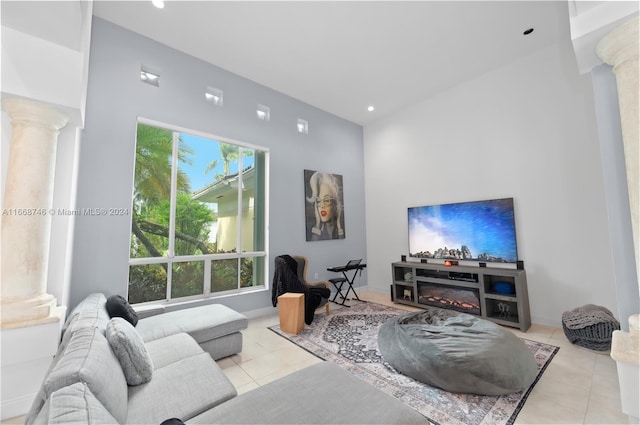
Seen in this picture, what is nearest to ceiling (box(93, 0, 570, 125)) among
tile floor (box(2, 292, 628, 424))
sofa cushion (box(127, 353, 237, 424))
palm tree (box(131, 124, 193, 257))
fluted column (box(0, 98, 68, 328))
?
palm tree (box(131, 124, 193, 257))

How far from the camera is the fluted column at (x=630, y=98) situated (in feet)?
4.42

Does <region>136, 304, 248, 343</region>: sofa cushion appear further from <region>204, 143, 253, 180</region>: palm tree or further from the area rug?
<region>204, 143, 253, 180</region>: palm tree

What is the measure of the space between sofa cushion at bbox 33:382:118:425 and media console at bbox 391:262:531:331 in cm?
418

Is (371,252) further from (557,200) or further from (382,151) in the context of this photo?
(557,200)

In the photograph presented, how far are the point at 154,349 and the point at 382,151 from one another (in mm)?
5230

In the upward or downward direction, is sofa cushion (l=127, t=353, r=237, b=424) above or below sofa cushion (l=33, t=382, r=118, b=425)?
below

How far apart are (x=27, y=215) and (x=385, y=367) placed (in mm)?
3326

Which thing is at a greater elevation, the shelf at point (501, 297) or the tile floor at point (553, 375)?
the shelf at point (501, 297)

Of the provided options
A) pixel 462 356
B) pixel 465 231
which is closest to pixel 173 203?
pixel 462 356

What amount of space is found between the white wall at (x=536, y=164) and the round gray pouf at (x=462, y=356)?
1.87 m

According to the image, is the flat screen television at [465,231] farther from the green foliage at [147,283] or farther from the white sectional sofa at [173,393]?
the green foliage at [147,283]

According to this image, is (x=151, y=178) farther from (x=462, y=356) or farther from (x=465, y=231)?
(x=465, y=231)

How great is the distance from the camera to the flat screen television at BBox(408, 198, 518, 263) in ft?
12.9

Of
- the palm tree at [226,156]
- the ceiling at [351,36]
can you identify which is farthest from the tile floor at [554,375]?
the ceiling at [351,36]
